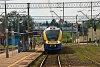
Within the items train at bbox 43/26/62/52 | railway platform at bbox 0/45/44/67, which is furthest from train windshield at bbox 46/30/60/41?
railway platform at bbox 0/45/44/67

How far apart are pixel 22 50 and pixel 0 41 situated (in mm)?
51949

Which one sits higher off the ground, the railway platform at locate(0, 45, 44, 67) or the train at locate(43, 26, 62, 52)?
the train at locate(43, 26, 62, 52)

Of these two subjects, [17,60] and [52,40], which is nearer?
[17,60]

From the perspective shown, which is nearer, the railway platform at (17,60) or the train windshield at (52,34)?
the railway platform at (17,60)

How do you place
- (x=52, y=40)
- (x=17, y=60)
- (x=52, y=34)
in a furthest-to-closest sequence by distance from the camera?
(x=52, y=34) → (x=52, y=40) → (x=17, y=60)

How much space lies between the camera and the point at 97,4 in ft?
181

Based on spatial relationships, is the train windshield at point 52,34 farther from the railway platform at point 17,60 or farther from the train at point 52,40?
the railway platform at point 17,60

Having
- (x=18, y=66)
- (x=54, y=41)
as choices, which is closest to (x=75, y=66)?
(x=18, y=66)

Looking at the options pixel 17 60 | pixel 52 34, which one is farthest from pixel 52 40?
pixel 17 60

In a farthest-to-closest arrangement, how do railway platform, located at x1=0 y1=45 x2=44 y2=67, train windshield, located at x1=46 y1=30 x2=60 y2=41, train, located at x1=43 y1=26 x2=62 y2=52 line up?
train windshield, located at x1=46 y1=30 x2=60 y2=41 < train, located at x1=43 y1=26 x2=62 y2=52 < railway platform, located at x1=0 y1=45 x2=44 y2=67

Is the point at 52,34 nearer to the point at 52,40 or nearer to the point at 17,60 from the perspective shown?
the point at 52,40

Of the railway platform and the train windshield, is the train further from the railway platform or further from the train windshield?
the railway platform

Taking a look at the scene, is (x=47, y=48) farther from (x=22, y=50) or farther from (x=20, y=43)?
(x=22, y=50)

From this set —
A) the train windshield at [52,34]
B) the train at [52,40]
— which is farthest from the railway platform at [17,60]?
the train windshield at [52,34]
